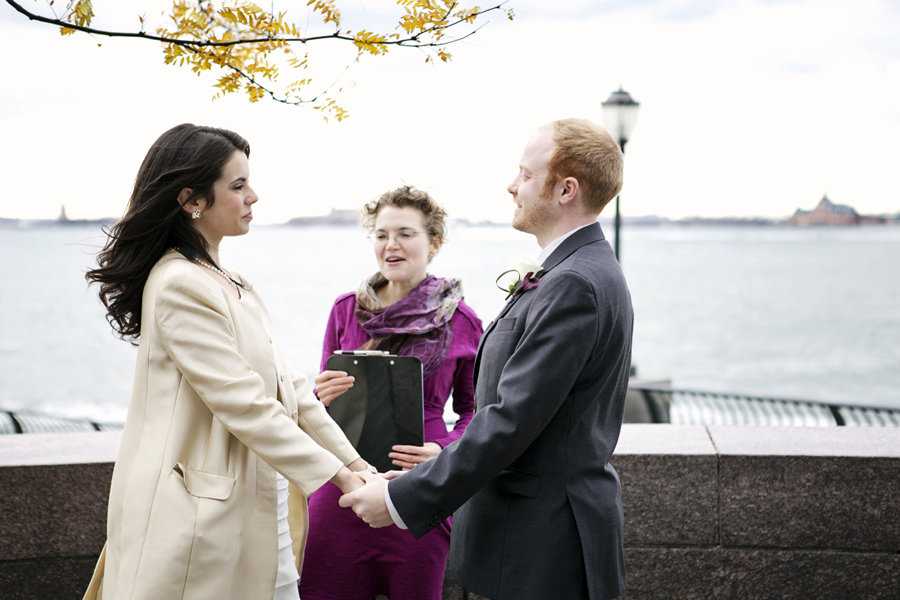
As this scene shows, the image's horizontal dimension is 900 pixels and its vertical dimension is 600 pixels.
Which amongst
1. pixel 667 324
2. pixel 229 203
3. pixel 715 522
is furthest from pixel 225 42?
pixel 667 324

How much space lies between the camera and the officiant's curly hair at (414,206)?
365 cm

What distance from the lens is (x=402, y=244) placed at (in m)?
3.57

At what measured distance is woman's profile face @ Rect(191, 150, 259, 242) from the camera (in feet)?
9.19

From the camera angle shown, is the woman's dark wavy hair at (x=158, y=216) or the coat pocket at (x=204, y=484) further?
the woman's dark wavy hair at (x=158, y=216)

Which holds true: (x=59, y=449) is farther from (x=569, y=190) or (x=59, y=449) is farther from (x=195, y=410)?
(x=569, y=190)

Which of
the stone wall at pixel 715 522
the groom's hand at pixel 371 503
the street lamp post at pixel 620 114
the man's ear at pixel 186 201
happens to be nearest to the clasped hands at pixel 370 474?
the groom's hand at pixel 371 503

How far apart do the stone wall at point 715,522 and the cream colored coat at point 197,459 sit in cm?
A: 113

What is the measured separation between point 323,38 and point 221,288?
3.57 feet

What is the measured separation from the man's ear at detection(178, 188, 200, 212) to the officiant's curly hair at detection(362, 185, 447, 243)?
41.7 inches

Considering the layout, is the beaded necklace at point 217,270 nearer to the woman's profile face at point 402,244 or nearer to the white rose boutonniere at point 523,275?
the woman's profile face at point 402,244

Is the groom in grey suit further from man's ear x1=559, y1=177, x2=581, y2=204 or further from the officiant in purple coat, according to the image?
the officiant in purple coat

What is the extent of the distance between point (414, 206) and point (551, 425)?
1.40 m

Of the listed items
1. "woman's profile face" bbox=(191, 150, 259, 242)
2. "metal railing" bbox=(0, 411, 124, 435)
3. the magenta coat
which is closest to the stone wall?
the magenta coat

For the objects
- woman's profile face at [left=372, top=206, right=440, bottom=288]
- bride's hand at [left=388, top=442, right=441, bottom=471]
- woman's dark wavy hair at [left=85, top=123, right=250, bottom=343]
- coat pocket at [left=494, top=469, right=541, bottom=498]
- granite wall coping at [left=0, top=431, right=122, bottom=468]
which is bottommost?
granite wall coping at [left=0, top=431, right=122, bottom=468]
